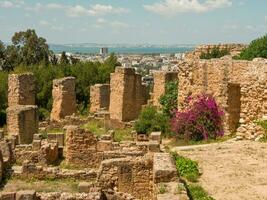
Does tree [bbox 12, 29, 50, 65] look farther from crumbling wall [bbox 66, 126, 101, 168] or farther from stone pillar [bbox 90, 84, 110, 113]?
crumbling wall [bbox 66, 126, 101, 168]

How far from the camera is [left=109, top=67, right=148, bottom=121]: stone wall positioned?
103 ft

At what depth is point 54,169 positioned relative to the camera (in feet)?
54.7

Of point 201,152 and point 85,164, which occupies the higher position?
point 201,152

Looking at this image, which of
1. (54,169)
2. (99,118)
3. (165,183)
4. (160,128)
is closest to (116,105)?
(99,118)

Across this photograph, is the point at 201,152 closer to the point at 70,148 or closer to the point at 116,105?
the point at 70,148

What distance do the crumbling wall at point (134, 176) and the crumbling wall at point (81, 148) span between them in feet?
18.3

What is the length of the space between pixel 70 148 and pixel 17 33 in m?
44.3

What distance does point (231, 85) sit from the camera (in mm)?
17844

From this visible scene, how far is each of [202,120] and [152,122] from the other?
663 cm

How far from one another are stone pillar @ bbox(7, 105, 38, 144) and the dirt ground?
11.5 m

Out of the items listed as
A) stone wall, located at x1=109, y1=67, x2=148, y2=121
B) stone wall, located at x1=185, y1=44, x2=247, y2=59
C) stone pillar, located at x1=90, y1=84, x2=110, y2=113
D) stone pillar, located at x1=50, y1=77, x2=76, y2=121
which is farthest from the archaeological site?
stone wall, located at x1=185, y1=44, x2=247, y2=59

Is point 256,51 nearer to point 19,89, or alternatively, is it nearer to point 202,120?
point 202,120

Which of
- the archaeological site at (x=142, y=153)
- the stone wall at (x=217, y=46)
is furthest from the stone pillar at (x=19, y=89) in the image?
the stone wall at (x=217, y=46)

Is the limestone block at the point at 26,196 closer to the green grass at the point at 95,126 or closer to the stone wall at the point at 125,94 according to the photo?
the green grass at the point at 95,126
